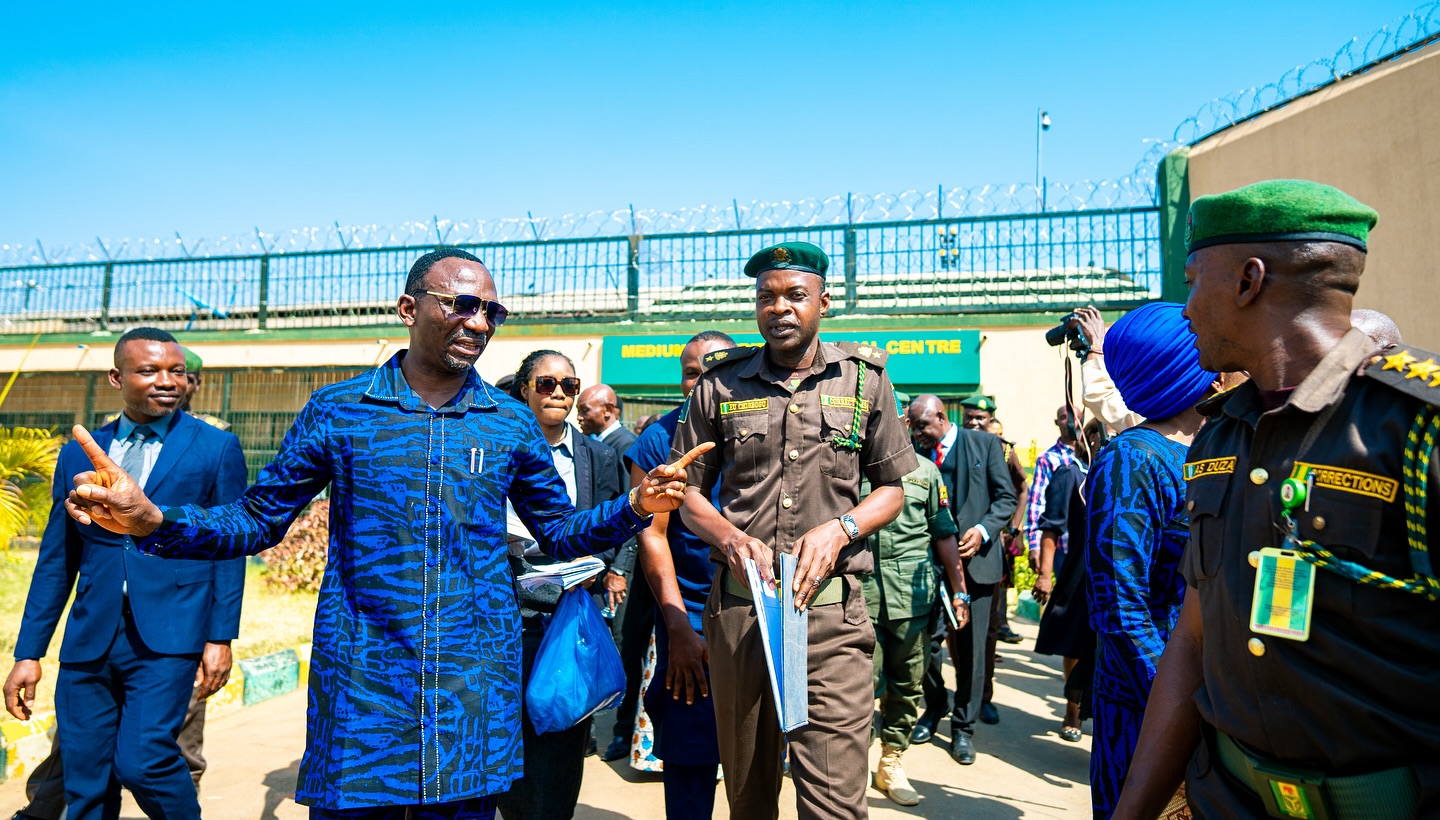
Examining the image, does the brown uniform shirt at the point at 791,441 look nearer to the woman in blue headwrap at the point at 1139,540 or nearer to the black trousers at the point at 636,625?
the woman in blue headwrap at the point at 1139,540

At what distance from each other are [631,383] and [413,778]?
11216mm

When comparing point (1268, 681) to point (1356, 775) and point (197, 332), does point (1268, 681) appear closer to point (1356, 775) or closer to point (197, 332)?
point (1356, 775)

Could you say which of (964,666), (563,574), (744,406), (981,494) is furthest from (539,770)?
→ (981,494)

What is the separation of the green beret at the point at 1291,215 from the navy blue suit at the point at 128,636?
3.44 m

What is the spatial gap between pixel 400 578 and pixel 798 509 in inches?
49.6

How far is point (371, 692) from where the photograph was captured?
7.89 ft

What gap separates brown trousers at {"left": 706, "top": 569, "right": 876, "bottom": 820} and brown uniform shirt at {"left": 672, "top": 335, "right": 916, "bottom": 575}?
190 mm

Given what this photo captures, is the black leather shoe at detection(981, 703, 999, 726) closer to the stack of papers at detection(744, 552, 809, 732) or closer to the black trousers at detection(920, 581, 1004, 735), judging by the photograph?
the black trousers at detection(920, 581, 1004, 735)

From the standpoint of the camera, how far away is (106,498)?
6.94 feet

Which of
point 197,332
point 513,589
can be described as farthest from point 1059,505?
point 197,332

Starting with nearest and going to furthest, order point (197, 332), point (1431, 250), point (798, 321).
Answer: point (798, 321)
point (1431, 250)
point (197, 332)

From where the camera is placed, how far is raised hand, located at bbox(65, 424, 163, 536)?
6.91 ft

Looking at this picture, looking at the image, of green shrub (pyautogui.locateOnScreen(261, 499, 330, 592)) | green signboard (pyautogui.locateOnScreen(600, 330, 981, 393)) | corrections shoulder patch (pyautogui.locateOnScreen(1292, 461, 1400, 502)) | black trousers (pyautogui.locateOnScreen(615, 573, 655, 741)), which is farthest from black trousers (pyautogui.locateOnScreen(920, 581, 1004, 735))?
green shrub (pyautogui.locateOnScreen(261, 499, 330, 592))

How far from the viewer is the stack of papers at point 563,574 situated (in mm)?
3400
